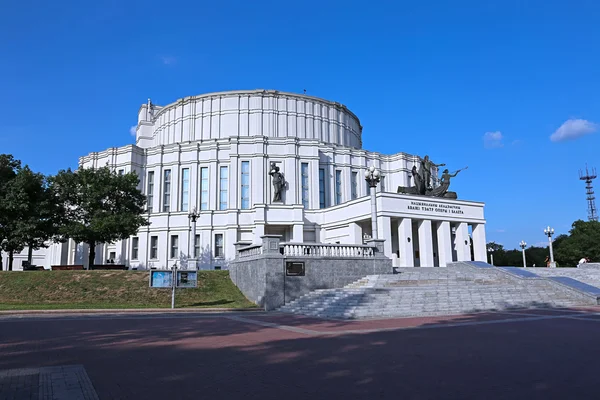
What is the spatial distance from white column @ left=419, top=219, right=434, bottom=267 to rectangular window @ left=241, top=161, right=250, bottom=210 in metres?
18.7

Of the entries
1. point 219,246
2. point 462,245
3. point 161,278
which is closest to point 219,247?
point 219,246

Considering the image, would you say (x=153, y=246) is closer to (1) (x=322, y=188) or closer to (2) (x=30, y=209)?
(2) (x=30, y=209)

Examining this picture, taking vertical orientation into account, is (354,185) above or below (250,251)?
above

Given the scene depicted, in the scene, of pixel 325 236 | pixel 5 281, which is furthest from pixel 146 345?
pixel 325 236

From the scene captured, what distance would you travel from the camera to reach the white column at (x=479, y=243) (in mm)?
40656

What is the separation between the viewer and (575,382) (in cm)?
689

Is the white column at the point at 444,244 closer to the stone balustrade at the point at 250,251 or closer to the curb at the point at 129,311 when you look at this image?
the stone balustrade at the point at 250,251

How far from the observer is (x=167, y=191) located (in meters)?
50.2

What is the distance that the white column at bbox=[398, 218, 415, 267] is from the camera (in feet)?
118

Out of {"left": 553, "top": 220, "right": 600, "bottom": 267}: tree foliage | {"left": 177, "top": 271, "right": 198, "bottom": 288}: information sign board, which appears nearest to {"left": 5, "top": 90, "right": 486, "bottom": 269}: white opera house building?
{"left": 177, "top": 271, "right": 198, "bottom": 288}: information sign board

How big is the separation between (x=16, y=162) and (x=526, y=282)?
3964cm

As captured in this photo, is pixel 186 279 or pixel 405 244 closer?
pixel 186 279

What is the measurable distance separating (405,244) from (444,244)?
469cm

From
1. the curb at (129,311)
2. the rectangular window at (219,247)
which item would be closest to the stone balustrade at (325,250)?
the curb at (129,311)
